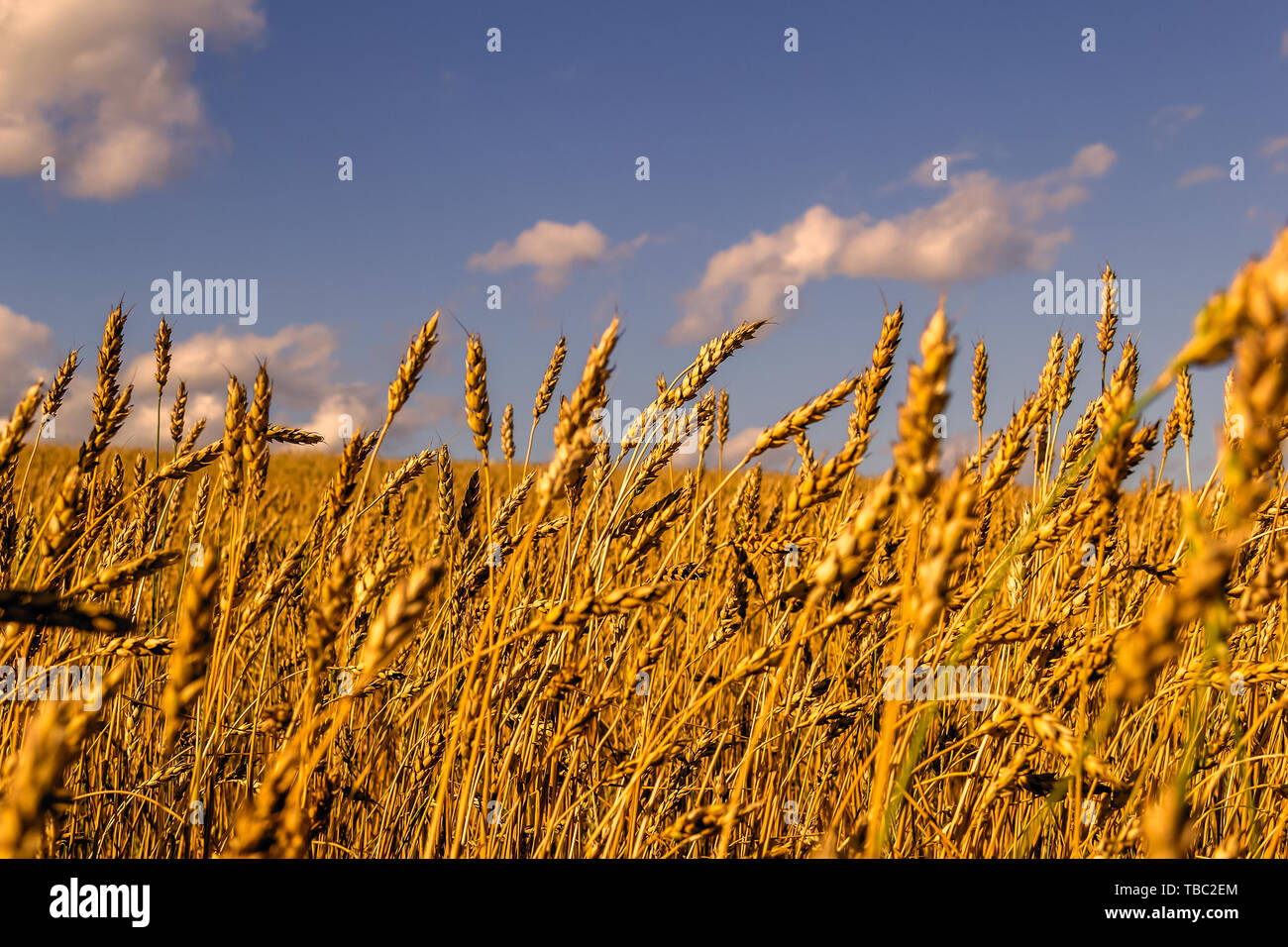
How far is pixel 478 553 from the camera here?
2.26 meters

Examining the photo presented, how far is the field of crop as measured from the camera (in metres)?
0.93

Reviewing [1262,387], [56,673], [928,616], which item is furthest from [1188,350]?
[56,673]

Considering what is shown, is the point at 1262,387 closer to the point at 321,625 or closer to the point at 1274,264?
the point at 1274,264

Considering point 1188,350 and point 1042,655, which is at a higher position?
point 1188,350

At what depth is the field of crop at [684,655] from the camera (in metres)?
0.93

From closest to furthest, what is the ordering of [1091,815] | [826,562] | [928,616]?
[928,616]
[826,562]
[1091,815]

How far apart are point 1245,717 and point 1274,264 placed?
9.98 ft

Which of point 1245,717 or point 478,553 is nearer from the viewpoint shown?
point 478,553

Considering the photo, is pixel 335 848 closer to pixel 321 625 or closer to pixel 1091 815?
pixel 321 625

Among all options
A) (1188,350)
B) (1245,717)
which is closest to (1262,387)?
(1188,350)

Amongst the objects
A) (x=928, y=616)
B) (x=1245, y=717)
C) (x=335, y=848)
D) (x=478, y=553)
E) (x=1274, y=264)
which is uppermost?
(x=1274, y=264)

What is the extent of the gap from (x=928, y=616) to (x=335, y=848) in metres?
2.20

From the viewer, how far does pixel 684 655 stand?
2.39 m
